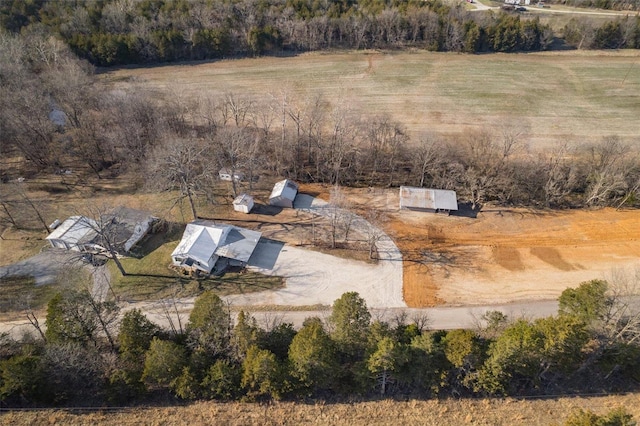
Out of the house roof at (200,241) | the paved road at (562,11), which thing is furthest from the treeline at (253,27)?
the house roof at (200,241)

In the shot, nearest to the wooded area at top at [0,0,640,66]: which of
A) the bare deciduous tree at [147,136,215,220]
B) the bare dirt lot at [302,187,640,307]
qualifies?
the bare deciduous tree at [147,136,215,220]

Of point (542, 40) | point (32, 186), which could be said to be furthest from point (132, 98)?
point (542, 40)

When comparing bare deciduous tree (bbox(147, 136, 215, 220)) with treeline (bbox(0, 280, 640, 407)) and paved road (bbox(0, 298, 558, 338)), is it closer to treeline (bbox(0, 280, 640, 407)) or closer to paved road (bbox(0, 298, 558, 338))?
paved road (bbox(0, 298, 558, 338))

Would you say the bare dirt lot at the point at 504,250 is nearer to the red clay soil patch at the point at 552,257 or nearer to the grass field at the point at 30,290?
the red clay soil patch at the point at 552,257

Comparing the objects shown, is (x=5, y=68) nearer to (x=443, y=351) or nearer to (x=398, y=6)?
(x=443, y=351)

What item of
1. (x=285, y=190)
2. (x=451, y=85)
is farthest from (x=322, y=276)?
(x=451, y=85)

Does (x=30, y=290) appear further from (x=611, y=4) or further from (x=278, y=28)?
(x=611, y=4)
